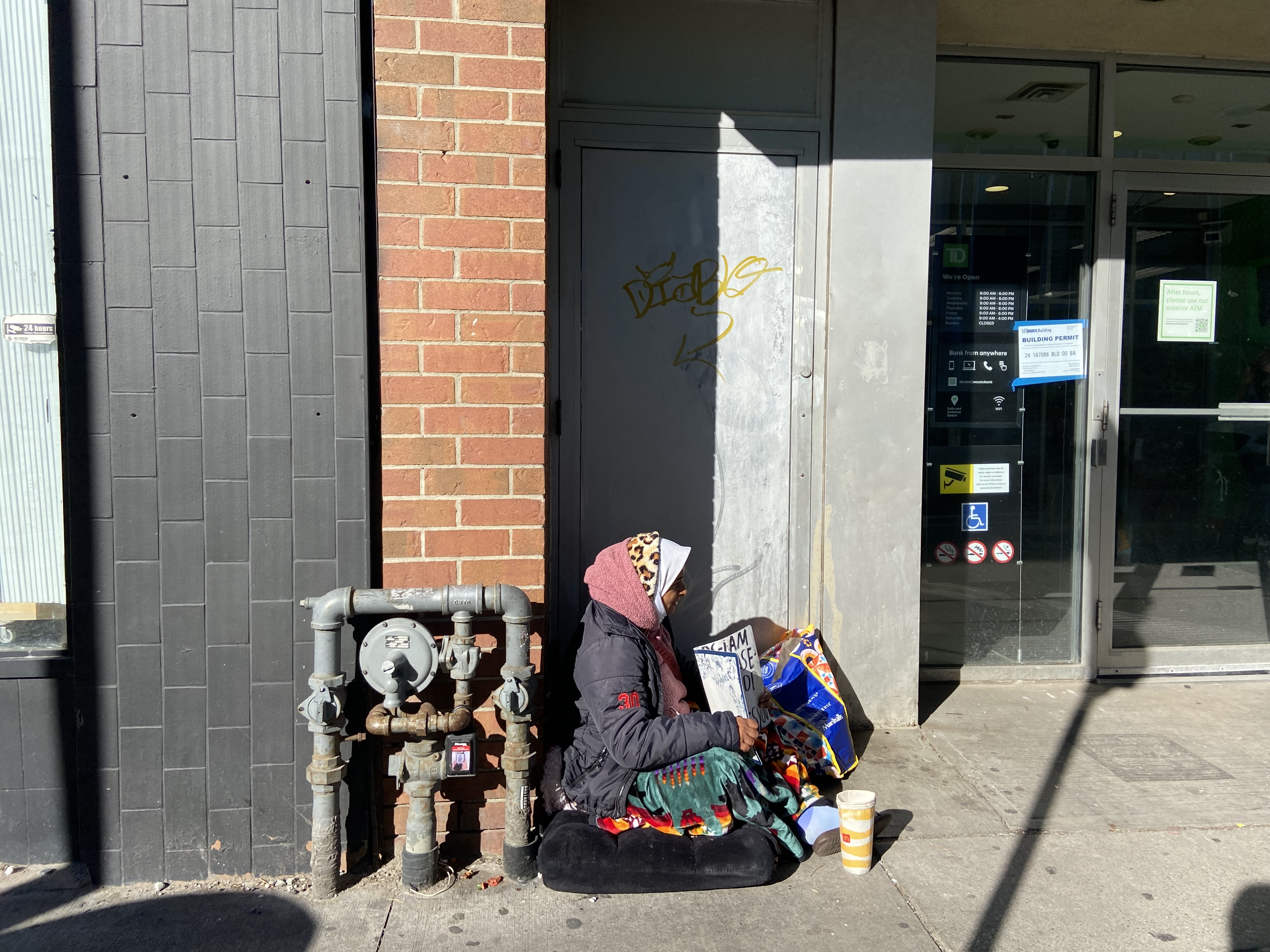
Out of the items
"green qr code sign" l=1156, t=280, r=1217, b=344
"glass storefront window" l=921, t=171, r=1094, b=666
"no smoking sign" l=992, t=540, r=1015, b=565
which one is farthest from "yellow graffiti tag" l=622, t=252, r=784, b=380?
"green qr code sign" l=1156, t=280, r=1217, b=344

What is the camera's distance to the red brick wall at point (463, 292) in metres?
3.02

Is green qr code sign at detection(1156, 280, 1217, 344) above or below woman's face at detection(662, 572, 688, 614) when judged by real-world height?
above

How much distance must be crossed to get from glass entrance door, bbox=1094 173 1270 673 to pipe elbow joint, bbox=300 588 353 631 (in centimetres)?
391

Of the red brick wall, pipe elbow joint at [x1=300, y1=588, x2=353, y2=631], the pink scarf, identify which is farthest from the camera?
the pink scarf

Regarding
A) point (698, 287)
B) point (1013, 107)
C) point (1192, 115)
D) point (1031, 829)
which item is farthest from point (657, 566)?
point (1192, 115)

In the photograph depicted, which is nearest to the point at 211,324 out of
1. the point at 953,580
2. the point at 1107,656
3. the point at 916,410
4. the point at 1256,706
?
the point at 916,410

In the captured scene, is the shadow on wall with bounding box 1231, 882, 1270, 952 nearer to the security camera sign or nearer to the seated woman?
the seated woman

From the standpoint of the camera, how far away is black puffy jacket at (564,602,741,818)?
3070 millimetres

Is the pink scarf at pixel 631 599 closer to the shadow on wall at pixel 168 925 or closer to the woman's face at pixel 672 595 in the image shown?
the woman's face at pixel 672 595

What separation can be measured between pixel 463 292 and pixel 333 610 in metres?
1.10

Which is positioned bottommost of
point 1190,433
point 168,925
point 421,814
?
point 168,925

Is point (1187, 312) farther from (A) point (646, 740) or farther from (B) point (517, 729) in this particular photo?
(B) point (517, 729)

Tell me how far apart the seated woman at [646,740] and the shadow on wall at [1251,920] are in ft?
4.28

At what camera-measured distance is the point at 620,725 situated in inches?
120
